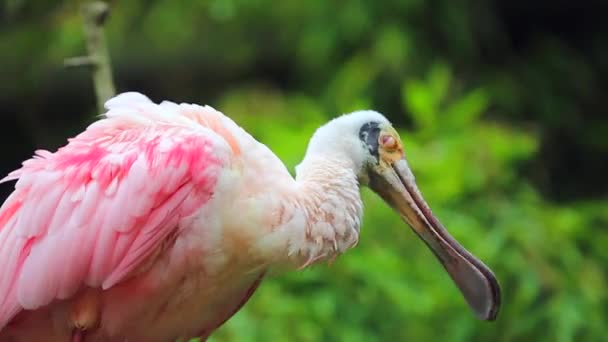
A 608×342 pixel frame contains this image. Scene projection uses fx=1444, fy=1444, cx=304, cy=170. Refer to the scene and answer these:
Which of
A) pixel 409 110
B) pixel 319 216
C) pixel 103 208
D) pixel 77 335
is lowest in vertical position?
pixel 409 110

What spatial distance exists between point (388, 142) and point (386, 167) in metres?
0.08

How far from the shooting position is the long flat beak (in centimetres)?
457

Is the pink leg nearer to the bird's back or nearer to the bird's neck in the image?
the bird's back

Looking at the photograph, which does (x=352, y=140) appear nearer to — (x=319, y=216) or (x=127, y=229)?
(x=319, y=216)

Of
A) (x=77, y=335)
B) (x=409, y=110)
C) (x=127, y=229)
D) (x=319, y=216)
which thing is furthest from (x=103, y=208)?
(x=409, y=110)

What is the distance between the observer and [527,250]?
305 inches

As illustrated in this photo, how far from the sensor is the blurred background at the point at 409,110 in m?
7.39

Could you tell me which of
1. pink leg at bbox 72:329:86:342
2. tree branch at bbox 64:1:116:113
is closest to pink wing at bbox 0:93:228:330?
pink leg at bbox 72:329:86:342

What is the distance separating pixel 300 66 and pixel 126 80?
124cm

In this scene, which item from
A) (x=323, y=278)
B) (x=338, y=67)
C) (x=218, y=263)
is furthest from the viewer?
(x=338, y=67)

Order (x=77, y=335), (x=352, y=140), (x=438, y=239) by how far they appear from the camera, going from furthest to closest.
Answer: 1. (x=438, y=239)
2. (x=352, y=140)
3. (x=77, y=335)

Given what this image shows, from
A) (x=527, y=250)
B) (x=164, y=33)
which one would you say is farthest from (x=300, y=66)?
(x=527, y=250)

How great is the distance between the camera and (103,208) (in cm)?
424

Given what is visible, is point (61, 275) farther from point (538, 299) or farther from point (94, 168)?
point (538, 299)
